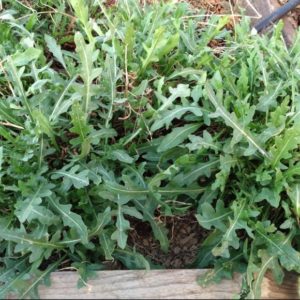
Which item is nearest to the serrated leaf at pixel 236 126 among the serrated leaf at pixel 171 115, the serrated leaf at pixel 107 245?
the serrated leaf at pixel 171 115

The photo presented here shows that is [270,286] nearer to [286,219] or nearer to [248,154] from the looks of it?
[286,219]

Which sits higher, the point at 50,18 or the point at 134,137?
the point at 50,18

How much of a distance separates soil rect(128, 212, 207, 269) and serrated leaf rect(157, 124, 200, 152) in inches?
10.5

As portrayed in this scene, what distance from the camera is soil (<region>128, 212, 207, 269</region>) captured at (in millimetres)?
2082

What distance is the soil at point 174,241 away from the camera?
2.08 m

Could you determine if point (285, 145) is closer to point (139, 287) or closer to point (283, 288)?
point (283, 288)

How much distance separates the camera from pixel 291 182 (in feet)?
6.50

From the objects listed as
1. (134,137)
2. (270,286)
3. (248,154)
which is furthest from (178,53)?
(270,286)

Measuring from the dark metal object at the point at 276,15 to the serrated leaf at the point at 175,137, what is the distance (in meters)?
0.78

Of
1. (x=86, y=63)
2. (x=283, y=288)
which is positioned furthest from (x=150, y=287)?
(x=86, y=63)

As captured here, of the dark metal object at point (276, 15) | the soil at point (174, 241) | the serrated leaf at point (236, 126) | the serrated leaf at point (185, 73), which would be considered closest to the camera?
the serrated leaf at point (236, 126)

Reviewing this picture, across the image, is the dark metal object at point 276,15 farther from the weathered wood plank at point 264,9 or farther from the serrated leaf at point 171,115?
the serrated leaf at point 171,115

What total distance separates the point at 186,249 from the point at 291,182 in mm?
455

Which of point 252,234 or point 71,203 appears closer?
point 252,234
